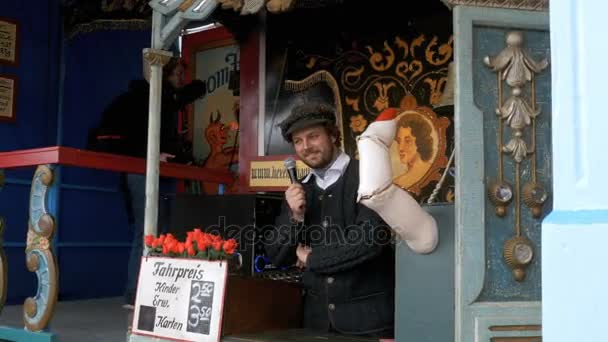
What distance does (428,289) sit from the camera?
9.00ft

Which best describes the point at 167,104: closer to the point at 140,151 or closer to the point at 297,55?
the point at 140,151

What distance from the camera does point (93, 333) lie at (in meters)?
5.07

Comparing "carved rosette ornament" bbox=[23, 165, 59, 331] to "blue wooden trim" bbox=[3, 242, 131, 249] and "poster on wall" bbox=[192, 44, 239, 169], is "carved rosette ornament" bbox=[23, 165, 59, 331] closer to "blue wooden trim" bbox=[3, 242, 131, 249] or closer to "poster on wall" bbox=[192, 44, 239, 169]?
"blue wooden trim" bbox=[3, 242, 131, 249]

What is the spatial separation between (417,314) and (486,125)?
0.76 meters

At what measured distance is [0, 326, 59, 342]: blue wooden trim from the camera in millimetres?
4355

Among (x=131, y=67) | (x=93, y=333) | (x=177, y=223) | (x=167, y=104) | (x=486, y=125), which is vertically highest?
(x=131, y=67)

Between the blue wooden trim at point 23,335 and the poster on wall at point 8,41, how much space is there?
3.15 m

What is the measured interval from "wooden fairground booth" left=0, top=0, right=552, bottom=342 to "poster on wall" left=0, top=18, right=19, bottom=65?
76 millimetres

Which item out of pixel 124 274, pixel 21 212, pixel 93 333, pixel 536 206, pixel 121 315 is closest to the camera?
pixel 536 206

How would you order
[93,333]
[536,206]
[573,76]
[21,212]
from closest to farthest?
[573,76] → [536,206] → [93,333] → [21,212]

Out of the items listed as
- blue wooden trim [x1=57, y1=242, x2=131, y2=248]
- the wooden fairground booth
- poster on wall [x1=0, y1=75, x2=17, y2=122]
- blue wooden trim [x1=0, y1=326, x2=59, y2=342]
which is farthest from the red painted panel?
blue wooden trim [x1=57, y1=242, x2=131, y2=248]

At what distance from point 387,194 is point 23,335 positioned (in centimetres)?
293

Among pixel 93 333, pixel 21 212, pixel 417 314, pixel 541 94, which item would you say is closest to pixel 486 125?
pixel 541 94

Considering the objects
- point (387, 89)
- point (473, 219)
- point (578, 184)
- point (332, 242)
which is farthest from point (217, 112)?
point (578, 184)
